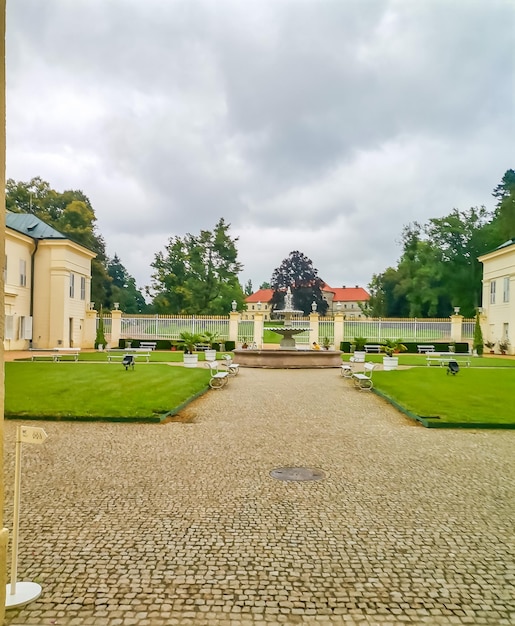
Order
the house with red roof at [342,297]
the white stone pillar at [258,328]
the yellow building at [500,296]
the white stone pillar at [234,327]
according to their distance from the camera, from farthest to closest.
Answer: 1. the house with red roof at [342,297]
2. the white stone pillar at [234,327]
3. the white stone pillar at [258,328]
4. the yellow building at [500,296]

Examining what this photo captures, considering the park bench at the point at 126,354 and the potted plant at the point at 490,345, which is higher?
the potted plant at the point at 490,345

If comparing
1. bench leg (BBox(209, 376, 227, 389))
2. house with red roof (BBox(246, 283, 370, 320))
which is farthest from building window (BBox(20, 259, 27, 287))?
house with red roof (BBox(246, 283, 370, 320))

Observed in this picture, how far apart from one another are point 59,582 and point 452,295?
2039 inches

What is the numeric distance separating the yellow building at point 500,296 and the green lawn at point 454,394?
1703 cm

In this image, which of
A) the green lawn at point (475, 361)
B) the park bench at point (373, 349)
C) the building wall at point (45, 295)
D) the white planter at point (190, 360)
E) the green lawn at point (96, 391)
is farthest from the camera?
the park bench at point (373, 349)

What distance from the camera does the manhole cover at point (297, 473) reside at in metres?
6.32

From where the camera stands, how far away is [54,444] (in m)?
7.93

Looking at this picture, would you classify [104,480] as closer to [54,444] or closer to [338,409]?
[54,444]

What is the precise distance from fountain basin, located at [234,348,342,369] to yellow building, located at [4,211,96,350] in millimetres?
15947

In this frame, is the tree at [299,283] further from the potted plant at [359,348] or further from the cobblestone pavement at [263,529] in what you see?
Result: the cobblestone pavement at [263,529]

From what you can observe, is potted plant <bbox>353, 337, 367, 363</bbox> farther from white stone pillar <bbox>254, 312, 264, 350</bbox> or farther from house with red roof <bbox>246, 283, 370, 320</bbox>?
house with red roof <bbox>246, 283, 370, 320</bbox>

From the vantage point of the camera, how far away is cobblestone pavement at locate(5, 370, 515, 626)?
335cm

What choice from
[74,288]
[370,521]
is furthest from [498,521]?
[74,288]

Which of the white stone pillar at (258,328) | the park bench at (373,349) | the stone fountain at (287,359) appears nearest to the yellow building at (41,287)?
the white stone pillar at (258,328)
